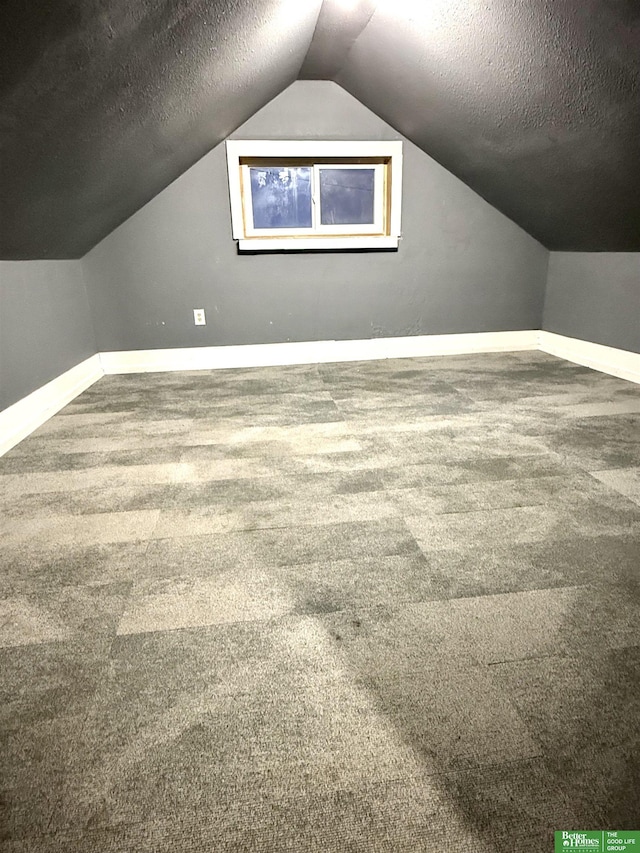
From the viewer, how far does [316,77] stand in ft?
10.2

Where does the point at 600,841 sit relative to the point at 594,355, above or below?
below

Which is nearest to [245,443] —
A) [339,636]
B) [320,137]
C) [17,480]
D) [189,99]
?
[17,480]

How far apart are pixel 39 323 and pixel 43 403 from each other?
441mm

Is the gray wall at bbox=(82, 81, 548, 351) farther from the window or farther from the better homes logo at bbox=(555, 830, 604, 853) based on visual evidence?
the better homes logo at bbox=(555, 830, 604, 853)

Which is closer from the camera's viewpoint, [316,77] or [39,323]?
[39,323]

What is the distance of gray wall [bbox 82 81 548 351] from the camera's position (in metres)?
3.24

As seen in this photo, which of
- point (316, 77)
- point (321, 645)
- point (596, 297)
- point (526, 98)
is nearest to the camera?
point (321, 645)

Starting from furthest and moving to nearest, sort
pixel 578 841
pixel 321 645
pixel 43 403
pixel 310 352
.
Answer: pixel 310 352, pixel 43 403, pixel 321 645, pixel 578 841

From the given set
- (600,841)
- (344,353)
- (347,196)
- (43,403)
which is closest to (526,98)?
(347,196)

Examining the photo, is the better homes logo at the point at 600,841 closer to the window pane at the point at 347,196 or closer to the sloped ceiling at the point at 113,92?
the sloped ceiling at the point at 113,92

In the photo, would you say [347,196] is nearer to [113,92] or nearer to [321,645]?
[113,92]

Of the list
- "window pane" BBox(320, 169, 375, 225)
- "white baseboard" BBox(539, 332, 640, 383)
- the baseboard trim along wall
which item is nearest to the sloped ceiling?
"window pane" BBox(320, 169, 375, 225)

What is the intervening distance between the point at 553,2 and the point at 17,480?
251cm

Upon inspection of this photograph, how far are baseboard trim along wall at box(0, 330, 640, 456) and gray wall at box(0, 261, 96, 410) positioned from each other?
153mm
